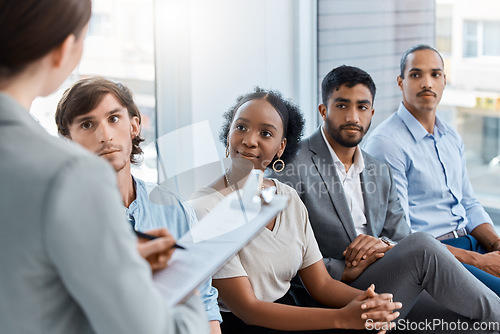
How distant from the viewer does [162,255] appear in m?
0.81

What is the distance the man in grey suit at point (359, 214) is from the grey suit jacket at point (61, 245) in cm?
145

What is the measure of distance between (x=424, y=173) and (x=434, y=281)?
87 cm

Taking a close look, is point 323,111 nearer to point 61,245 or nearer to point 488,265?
point 488,265

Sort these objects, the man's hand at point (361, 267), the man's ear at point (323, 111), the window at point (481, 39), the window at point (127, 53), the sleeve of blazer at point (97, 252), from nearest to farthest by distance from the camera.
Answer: the sleeve of blazer at point (97, 252)
the man's hand at point (361, 267)
the man's ear at point (323, 111)
the window at point (127, 53)
the window at point (481, 39)

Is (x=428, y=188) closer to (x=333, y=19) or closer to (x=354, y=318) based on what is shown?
(x=354, y=318)

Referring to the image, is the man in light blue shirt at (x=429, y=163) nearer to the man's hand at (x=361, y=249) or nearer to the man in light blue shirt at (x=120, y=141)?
the man's hand at (x=361, y=249)

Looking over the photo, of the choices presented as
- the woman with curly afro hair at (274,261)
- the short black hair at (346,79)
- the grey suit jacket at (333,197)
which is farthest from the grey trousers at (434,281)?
the short black hair at (346,79)

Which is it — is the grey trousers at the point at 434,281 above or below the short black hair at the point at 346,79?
below

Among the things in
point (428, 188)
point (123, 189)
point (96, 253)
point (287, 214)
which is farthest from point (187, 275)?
point (428, 188)

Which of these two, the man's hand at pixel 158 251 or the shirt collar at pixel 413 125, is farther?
the shirt collar at pixel 413 125

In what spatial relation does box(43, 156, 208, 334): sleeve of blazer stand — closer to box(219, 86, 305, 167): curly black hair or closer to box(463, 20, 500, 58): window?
box(219, 86, 305, 167): curly black hair

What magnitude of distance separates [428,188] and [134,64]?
1656mm

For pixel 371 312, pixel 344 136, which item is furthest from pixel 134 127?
pixel 344 136

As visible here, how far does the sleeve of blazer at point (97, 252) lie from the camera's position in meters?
0.63
